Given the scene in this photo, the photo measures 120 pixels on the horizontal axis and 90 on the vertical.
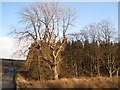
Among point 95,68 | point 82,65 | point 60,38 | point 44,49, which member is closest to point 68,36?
point 60,38

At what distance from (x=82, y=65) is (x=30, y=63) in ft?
74.9

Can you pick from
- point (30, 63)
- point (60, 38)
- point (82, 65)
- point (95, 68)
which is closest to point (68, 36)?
point (60, 38)

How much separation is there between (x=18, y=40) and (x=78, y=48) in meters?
21.2

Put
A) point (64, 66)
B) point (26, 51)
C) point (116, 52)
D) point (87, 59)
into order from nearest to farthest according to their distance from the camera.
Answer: point (26, 51) → point (64, 66) → point (116, 52) → point (87, 59)

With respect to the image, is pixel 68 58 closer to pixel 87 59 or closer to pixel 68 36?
pixel 87 59

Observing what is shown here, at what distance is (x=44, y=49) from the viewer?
3528 centimetres

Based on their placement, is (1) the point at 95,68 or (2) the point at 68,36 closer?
(2) the point at 68,36

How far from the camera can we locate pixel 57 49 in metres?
36.6

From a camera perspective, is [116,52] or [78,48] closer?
[116,52]

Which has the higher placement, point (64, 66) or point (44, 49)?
point (44, 49)

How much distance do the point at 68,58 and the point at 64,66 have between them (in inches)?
373

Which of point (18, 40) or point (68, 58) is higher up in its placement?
point (18, 40)

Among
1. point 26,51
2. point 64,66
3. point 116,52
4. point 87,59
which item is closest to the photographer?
point 26,51

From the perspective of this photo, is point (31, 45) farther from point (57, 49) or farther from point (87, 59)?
point (87, 59)
